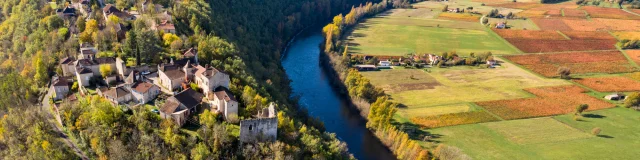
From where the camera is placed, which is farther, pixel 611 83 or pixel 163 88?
pixel 611 83

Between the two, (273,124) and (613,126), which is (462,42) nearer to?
(613,126)

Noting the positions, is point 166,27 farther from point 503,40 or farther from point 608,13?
point 608,13

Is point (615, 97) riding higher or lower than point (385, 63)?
higher

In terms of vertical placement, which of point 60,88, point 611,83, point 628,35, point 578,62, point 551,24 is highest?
point 60,88

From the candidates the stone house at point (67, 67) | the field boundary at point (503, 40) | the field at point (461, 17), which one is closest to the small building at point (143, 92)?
the stone house at point (67, 67)

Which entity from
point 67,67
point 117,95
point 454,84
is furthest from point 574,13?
point 67,67

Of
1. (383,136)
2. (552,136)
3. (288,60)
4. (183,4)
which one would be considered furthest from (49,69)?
(552,136)

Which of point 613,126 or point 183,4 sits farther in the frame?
point 183,4

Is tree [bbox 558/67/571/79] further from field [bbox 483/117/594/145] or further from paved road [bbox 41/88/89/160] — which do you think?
paved road [bbox 41/88/89/160]
